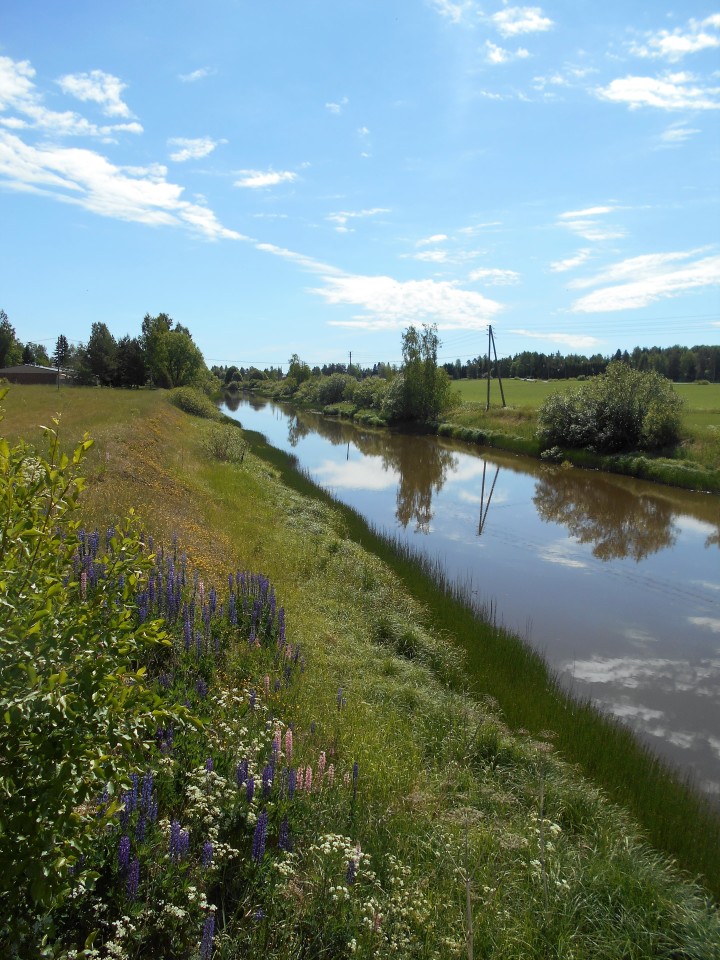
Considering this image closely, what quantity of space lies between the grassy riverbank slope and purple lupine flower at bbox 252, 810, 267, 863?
0.36ft

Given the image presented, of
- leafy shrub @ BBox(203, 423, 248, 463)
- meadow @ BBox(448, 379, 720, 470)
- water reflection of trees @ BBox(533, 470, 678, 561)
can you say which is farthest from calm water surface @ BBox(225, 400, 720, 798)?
leafy shrub @ BBox(203, 423, 248, 463)

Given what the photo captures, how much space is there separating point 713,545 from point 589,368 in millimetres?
94360

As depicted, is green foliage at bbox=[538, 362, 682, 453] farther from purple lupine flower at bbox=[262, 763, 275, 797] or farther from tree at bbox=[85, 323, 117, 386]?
tree at bbox=[85, 323, 117, 386]

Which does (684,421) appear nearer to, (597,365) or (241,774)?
(241,774)

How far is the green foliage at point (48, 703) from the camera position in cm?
193

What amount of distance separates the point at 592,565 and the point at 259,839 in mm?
14399

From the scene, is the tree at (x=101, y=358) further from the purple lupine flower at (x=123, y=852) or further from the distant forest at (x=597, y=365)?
the purple lupine flower at (x=123, y=852)

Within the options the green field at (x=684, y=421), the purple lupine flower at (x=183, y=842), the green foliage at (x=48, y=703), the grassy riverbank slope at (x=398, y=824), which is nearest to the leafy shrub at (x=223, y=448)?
the grassy riverbank slope at (x=398, y=824)

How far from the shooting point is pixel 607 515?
22.2 meters

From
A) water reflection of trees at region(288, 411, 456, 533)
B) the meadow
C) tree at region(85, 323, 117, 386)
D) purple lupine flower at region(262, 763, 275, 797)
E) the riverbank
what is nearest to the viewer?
purple lupine flower at region(262, 763, 275, 797)

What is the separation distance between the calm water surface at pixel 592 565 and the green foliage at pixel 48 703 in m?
7.27

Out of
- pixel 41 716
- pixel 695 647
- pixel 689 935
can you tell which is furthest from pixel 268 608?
pixel 695 647

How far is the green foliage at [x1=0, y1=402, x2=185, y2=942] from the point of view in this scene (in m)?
1.93

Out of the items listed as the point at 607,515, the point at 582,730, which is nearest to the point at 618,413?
the point at 607,515
